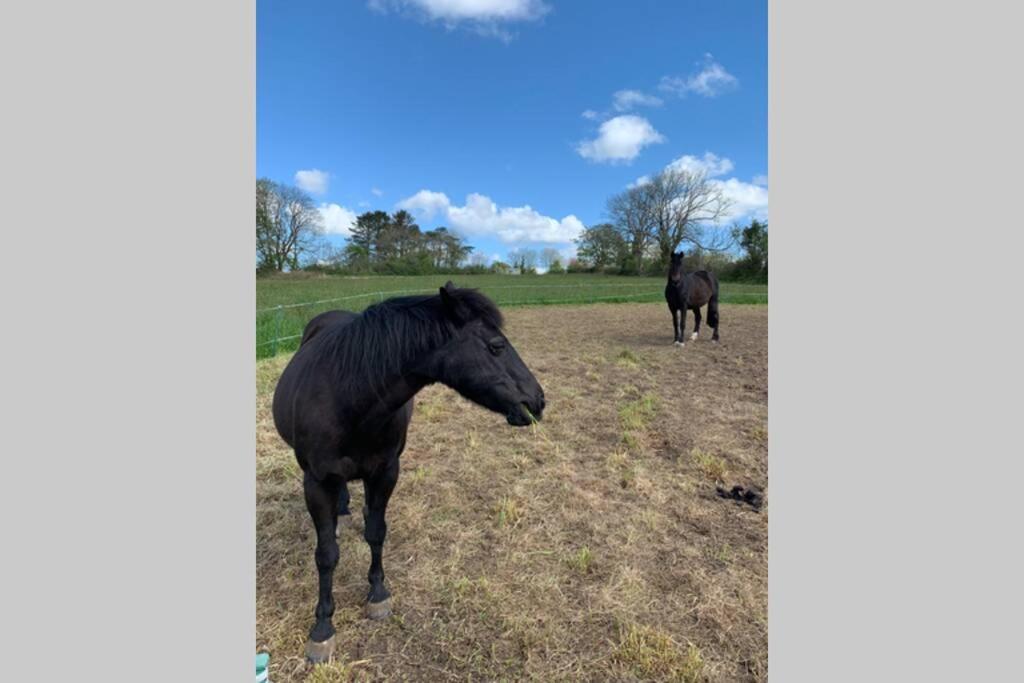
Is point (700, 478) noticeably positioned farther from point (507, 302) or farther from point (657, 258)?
point (657, 258)

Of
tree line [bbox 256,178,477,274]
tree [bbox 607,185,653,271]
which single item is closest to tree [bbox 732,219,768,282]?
tree [bbox 607,185,653,271]

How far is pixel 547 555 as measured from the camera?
303 centimetres

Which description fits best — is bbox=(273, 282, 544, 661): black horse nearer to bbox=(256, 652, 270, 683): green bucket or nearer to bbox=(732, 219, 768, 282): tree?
bbox=(256, 652, 270, 683): green bucket

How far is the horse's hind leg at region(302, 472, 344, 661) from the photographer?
2.27 meters

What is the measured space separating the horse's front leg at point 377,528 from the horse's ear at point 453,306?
0.98m

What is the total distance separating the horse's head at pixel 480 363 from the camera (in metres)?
2.16

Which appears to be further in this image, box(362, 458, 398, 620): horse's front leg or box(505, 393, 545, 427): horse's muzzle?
box(362, 458, 398, 620): horse's front leg

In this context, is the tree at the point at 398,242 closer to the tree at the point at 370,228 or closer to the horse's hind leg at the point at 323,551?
the tree at the point at 370,228

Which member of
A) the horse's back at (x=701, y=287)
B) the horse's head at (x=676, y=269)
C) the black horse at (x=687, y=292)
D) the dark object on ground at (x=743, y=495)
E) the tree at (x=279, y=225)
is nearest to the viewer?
the dark object on ground at (x=743, y=495)

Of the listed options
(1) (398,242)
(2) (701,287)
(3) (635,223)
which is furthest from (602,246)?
(2) (701,287)

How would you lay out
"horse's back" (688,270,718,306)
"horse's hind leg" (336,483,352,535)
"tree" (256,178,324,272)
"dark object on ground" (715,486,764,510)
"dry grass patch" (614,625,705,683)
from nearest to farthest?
"dry grass patch" (614,625,705,683)
"horse's hind leg" (336,483,352,535)
"dark object on ground" (715,486,764,510)
"horse's back" (688,270,718,306)
"tree" (256,178,324,272)

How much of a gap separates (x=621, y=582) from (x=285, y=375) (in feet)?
8.51

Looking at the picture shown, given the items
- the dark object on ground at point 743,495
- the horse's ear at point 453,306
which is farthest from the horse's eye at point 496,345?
the dark object on ground at point 743,495

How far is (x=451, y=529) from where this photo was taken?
3.31 m
